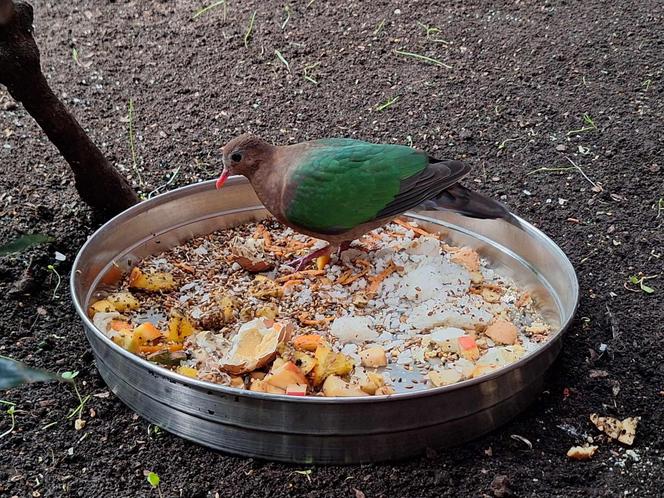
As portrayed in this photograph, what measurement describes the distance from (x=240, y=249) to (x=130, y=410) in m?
0.80

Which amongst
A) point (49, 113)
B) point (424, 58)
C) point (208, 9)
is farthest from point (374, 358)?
point (208, 9)

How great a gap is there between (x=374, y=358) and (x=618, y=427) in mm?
735

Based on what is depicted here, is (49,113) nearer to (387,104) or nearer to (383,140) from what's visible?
(383,140)

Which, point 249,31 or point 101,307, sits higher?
point 249,31

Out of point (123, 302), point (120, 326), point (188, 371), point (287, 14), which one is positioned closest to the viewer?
point (188, 371)

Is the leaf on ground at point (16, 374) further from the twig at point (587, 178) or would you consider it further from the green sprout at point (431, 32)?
the green sprout at point (431, 32)

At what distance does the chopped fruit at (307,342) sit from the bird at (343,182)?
0.40 metres

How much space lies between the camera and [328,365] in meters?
2.38

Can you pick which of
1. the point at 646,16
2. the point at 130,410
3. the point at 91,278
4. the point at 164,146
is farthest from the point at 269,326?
the point at 646,16

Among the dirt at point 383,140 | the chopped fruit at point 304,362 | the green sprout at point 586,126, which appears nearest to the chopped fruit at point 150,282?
the dirt at point 383,140

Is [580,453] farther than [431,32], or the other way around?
[431,32]

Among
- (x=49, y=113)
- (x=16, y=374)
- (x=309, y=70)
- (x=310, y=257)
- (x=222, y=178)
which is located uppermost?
(x=16, y=374)

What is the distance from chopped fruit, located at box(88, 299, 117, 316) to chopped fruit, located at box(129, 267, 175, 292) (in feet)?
0.47

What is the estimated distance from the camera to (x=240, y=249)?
2982 millimetres
